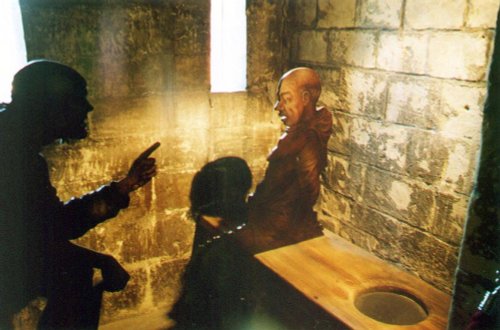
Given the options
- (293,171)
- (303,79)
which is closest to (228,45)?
(303,79)

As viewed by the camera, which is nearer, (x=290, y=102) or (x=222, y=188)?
(x=290, y=102)

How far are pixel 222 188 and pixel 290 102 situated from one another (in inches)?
71.8

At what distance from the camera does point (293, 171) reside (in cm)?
333

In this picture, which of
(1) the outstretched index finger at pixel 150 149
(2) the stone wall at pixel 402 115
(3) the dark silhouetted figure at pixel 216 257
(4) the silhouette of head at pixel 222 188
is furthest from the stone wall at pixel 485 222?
(4) the silhouette of head at pixel 222 188

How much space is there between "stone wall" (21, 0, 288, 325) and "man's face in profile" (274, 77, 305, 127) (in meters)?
1.34

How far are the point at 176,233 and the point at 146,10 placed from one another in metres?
2.34

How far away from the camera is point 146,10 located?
148 inches

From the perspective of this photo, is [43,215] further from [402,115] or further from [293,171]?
[402,115]

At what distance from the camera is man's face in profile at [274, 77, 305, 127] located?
3.09 metres

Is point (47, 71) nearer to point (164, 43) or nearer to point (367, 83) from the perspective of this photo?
point (164, 43)

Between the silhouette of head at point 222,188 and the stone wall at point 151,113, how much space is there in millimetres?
105

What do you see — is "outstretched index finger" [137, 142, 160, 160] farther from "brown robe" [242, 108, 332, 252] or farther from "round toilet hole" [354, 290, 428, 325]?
Answer: "round toilet hole" [354, 290, 428, 325]

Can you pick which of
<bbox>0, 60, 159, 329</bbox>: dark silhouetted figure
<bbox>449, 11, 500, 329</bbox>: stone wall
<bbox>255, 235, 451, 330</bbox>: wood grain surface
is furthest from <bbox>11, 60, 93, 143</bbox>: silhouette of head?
<bbox>449, 11, 500, 329</bbox>: stone wall

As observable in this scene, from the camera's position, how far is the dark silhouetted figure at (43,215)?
2.17 m
